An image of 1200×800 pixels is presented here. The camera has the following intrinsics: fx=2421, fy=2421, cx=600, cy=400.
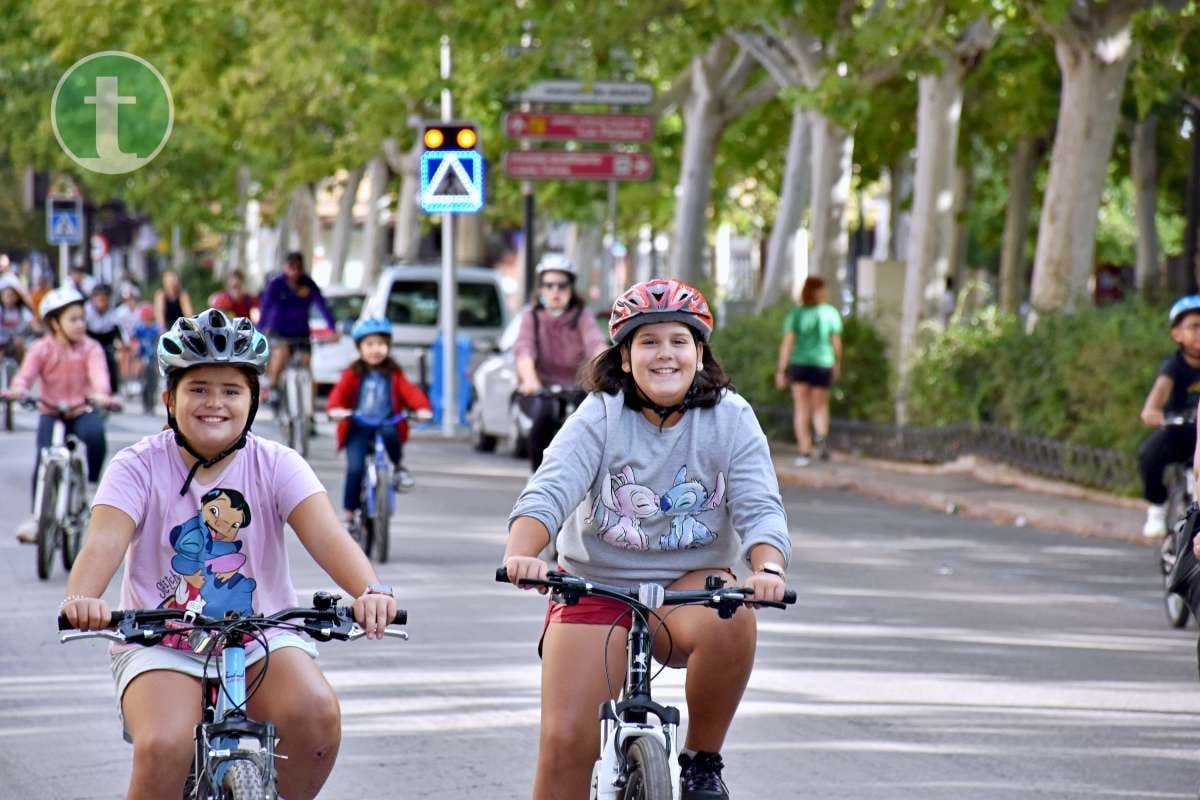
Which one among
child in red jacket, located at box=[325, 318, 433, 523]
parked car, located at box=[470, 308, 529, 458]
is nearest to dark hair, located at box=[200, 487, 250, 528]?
child in red jacket, located at box=[325, 318, 433, 523]

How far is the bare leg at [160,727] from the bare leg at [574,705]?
2.65ft

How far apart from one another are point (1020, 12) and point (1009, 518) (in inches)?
189

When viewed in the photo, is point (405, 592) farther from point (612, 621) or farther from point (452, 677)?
point (612, 621)

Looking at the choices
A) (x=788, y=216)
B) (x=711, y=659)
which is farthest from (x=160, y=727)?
(x=788, y=216)

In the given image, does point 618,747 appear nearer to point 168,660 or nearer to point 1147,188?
point 168,660

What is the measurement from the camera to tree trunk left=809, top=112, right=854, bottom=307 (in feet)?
84.7

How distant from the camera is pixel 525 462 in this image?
74.6 ft

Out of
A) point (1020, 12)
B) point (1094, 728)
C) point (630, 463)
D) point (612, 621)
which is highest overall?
point (1020, 12)

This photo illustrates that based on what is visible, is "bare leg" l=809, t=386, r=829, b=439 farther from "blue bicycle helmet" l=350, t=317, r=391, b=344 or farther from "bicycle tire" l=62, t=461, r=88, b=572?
"bicycle tire" l=62, t=461, r=88, b=572

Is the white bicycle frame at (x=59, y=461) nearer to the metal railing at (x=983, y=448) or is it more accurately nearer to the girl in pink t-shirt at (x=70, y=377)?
the girl in pink t-shirt at (x=70, y=377)

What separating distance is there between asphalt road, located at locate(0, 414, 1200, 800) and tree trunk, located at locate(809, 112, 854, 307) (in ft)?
35.9

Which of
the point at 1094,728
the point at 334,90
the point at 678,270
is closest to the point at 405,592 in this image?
the point at 1094,728

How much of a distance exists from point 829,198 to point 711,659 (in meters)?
20.8

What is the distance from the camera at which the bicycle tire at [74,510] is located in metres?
13.1
